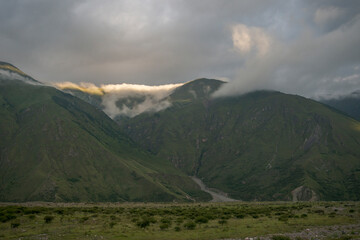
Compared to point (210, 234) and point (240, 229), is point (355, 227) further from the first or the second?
point (210, 234)

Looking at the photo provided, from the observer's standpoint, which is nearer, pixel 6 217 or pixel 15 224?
pixel 15 224

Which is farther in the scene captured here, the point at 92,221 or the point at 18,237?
the point at 92,221

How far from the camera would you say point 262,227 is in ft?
153

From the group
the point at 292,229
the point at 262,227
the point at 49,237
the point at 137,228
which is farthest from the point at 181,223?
the point at 49,237

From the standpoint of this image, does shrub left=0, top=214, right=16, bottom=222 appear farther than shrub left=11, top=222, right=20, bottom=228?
Yes

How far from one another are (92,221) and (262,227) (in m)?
30.9

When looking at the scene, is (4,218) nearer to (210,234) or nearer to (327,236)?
(210,234)

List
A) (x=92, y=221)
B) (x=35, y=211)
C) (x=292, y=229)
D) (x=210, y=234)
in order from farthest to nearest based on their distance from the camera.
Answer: (x=35, y=211) → (x=92, y=221) → (x=292, y=229) → (x=210, y=234)

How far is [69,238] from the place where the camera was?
39125 millimetres

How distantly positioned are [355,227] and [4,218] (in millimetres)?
58819

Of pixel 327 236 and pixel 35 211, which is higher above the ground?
pixel 327 236

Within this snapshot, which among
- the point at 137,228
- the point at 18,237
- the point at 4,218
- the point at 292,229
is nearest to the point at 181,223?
the point at 137,228

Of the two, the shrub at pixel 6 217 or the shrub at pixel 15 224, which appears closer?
the shrub at pixel 15 224

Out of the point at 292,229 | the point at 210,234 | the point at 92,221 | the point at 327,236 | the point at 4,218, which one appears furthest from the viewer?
the point at 92,221
